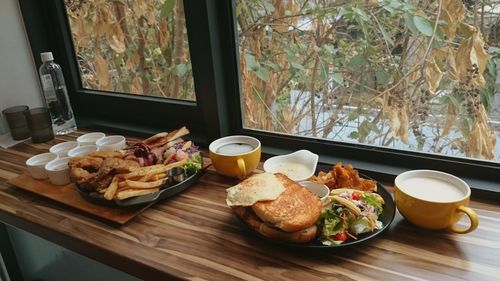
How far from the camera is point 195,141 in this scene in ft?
4.00

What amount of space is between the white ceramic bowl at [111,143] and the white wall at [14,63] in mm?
482

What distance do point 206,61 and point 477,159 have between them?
0.72 m

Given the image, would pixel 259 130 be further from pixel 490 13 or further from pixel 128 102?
pixel 490 13

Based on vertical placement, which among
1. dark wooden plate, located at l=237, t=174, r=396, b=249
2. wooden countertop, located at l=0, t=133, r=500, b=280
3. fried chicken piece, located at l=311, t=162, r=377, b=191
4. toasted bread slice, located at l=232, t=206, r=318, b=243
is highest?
fried chicken piece, located at l=311, t=162, r=377, b=191

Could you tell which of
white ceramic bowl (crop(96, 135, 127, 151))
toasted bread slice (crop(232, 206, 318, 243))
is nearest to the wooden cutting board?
white ceramic bowl (crop(96, 135, 127, 151))

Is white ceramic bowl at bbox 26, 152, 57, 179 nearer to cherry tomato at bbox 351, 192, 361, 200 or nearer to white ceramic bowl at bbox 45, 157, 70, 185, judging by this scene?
white ceramic bowl at bbox 45, 157, 70, 185

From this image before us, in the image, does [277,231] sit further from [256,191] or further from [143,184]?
[143,184]

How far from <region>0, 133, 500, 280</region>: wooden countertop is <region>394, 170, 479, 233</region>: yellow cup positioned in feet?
0.12

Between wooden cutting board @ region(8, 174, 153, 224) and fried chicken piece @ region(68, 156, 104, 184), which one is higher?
fried chicken piece @ region(68, 156, 104, 184)

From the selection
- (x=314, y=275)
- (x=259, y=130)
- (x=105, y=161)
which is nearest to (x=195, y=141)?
(x=259, y=130)

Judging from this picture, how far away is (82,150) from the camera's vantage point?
1.11m

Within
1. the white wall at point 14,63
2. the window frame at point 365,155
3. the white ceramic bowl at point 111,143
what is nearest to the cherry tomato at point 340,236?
the window frame at point 365,155

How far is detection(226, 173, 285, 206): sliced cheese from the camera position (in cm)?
76

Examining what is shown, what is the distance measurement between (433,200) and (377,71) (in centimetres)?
36
